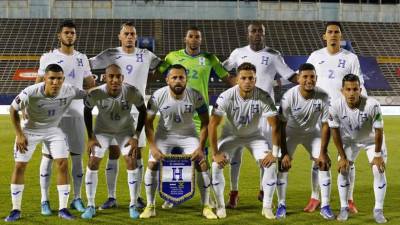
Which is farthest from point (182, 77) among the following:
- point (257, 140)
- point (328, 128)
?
point (328, 128)

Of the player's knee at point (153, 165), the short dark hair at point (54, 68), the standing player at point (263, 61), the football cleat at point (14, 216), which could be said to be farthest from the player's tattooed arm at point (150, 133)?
the football cleat at point (14, 216)

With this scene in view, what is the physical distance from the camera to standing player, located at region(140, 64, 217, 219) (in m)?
7.02

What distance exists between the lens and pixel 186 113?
7.10 meters

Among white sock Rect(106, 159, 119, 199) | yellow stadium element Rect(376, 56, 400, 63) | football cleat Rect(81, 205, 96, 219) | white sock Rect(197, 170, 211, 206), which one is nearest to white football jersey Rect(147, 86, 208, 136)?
white sock Rect(197, 170, 211, 206)

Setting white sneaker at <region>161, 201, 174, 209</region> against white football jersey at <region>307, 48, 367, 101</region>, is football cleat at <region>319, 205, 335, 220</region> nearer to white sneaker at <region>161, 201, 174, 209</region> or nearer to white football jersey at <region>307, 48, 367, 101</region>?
white football jersey at <region>307, 48, 367, 101</region>

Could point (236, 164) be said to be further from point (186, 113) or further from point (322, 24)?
point (322, 24)

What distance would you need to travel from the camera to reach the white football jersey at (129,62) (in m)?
7.71

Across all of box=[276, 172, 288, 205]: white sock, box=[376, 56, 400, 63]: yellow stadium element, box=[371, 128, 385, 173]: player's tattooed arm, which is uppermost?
box=[371, 128, 385, 173]: player's tattooed arm

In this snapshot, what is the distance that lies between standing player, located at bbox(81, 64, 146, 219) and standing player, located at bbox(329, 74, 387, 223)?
7.32 feet

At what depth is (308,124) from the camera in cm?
730

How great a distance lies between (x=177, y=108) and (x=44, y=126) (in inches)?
59.8

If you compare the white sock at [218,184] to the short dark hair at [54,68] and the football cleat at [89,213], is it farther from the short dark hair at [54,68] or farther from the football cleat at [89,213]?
the short dark hair at [54,68]

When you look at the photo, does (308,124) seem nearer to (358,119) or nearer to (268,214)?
(358,119)

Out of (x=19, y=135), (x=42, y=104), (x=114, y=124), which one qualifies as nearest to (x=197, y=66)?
(x=114, y=124)
